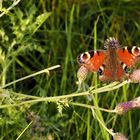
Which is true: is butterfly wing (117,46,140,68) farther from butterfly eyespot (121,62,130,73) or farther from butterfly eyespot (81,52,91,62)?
butterfly eyespot (81,52,91,62)

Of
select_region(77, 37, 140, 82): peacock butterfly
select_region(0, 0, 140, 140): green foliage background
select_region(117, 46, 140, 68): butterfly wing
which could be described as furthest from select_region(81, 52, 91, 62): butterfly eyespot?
select_region(0, 0, 140, 140): green foliage background

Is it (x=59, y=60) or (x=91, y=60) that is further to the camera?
(x=59, y=60)

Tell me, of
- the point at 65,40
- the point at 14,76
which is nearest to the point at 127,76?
the point at 14,76

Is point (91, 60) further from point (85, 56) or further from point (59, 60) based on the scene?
point (59, 60)

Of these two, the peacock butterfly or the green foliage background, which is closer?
the peacock butterfly

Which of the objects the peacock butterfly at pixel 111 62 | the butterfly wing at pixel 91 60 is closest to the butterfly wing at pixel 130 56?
the peacock butterfly at pixel 111 62

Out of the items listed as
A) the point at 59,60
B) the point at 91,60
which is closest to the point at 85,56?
the point at 91,60

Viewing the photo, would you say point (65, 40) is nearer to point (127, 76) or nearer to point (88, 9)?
point (88, 9)
